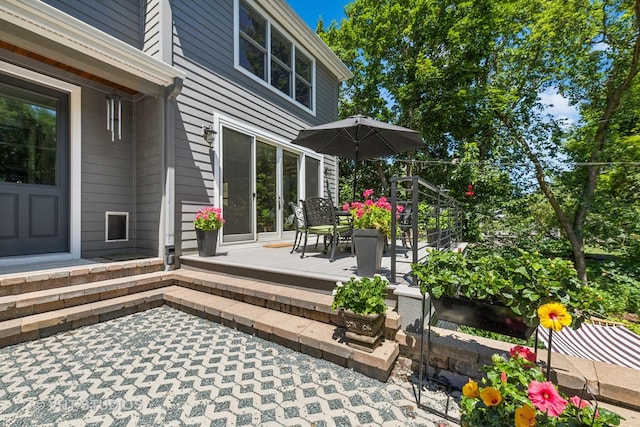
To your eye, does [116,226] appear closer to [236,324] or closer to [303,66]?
[236,324]

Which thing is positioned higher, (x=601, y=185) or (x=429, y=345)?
(x=601, y=185)

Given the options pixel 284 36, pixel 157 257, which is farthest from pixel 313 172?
pixel 157 257

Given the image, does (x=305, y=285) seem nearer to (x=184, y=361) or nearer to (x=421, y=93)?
(x=184, y=361)

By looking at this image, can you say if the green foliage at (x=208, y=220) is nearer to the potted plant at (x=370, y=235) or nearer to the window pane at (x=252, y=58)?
the potted plant at (x=370, y=235)

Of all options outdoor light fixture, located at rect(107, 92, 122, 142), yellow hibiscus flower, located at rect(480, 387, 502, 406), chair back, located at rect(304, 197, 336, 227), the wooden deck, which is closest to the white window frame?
outdoor light fixture, located at rect(107, 92, 122, 142)

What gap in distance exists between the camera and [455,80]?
955 cm

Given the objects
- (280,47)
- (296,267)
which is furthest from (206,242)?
(280,47)

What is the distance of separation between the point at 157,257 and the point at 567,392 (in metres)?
4.47

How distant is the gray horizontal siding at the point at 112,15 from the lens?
12.0 feet

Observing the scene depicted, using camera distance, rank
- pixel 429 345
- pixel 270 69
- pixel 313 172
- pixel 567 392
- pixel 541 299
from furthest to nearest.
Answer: pixel 313 172 < pixel 270 69 < pixel 429 345 < pixel 567 392 < pixel 541 299

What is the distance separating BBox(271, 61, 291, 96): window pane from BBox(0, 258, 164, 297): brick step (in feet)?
14.7

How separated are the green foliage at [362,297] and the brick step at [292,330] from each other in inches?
11.4

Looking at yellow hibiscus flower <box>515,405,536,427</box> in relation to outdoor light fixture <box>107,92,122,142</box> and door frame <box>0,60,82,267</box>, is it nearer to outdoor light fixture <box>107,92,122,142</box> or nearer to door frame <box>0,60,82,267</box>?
door frame <box>0,60,82,267</box>

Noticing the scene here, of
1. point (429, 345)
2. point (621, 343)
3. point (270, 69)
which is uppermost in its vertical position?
point (270, 69)
